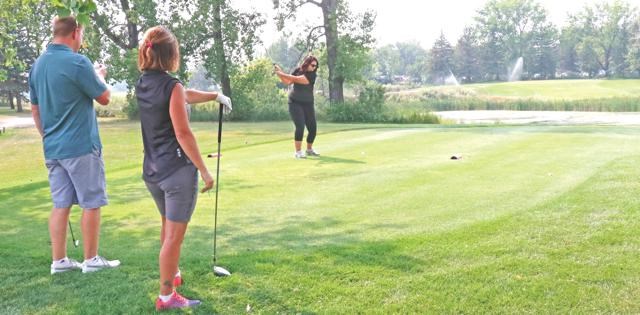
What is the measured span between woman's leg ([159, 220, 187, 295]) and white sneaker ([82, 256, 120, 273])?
996 millimetres

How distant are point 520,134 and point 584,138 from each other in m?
1.57

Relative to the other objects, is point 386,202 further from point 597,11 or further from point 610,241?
point 597,11

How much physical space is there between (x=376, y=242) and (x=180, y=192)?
1872 millimetres

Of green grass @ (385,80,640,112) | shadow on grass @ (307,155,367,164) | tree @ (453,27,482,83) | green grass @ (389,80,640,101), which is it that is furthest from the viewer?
tree @ (453,27,482,83)

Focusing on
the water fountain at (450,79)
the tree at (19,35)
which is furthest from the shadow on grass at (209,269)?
the water fountain at (450,79)

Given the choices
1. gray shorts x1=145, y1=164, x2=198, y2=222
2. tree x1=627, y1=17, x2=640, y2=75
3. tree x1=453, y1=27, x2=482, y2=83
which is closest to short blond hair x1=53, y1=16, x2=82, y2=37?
gray shorts x1=145, y1=164, x2=198, y2=222

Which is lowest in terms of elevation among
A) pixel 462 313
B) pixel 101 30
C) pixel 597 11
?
pixel 462 313

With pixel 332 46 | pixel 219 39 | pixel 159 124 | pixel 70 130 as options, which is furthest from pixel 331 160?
pixel 219 39

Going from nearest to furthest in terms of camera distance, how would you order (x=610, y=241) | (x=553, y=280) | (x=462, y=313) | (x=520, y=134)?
(x=462, y=313) → (x=553, y=280) → (x=610, y=241) → (x=520, y=134)

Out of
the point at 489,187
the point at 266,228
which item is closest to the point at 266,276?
the point at 266,228

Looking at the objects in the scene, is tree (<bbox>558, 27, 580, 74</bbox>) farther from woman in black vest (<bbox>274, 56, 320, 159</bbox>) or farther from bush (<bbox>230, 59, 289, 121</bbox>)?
woman in black vest (<bbox>274, 56, 320, 159</bbox>)

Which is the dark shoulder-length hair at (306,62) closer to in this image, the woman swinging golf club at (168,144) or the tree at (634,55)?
the woman swinging golf club at (168,144)

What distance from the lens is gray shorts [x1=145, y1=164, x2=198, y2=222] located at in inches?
131

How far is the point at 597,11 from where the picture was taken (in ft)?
289
